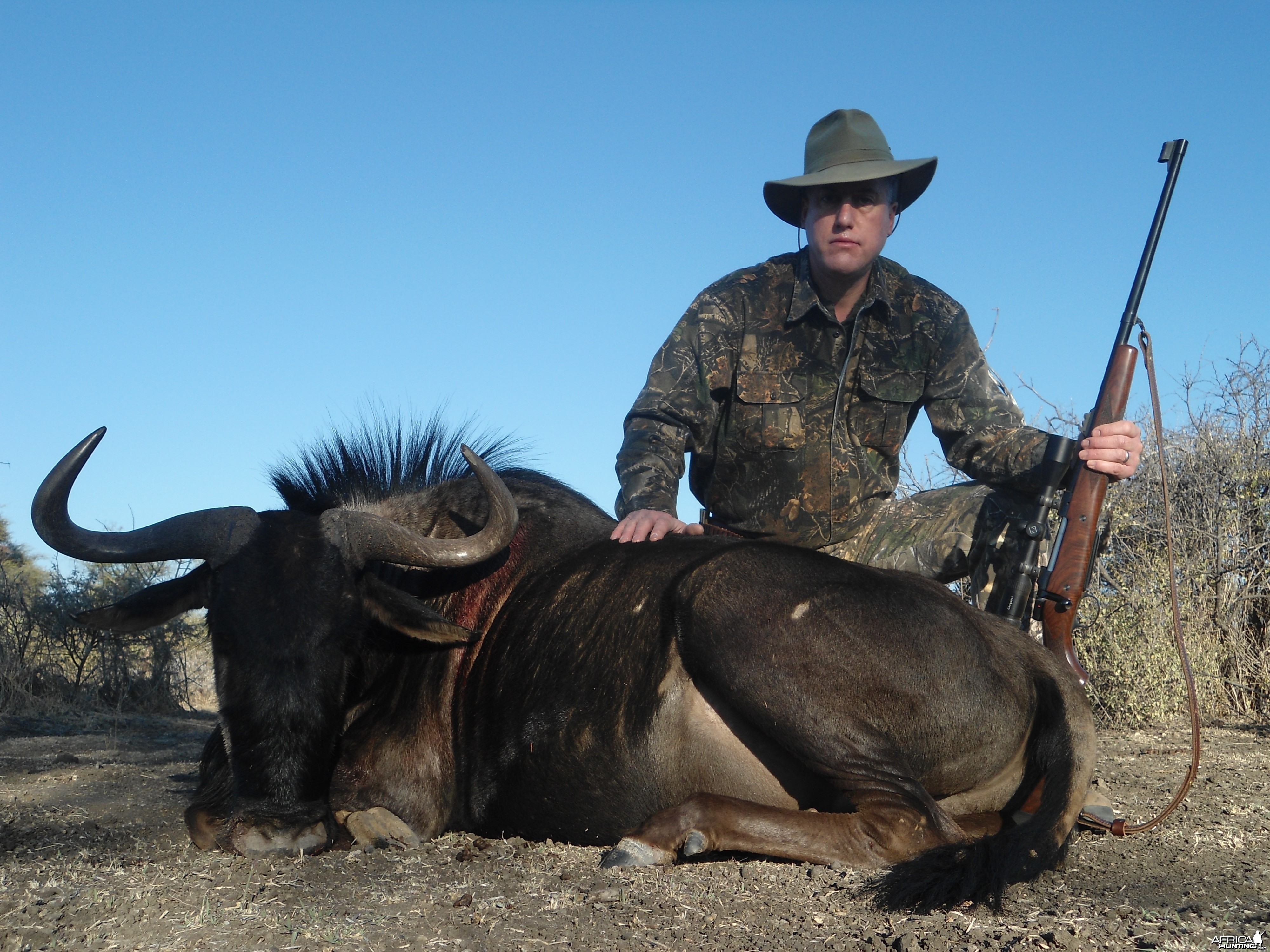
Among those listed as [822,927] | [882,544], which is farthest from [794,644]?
[882,544]

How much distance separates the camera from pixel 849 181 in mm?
5168

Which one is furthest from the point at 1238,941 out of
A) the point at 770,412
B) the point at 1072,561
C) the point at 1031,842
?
the point at 770,412

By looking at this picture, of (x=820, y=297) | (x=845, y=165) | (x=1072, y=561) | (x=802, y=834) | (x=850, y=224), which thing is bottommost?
(x=802, y=834)

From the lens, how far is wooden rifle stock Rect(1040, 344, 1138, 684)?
14.4ft

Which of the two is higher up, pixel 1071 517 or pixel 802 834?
pixel 1071 517

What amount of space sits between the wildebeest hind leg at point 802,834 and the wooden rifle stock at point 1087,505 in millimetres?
1183

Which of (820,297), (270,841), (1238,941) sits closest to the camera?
(1238,941)

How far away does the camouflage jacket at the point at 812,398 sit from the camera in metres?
5.41

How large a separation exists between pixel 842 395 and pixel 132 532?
11.1 ft

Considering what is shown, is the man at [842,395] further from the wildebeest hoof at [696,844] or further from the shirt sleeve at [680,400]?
the wildebeest hoof at [696,844]

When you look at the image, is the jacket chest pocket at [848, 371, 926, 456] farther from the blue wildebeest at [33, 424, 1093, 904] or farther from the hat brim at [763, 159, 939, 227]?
the blue wildebeest at [33, 424, 1093, 904]

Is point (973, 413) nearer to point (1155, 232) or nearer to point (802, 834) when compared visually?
point (1155, 232)

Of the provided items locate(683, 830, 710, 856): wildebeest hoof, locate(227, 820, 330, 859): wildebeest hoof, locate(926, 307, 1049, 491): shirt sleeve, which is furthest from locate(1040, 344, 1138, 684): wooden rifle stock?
locate(227, 820, 330, 859): wildebeest hoof

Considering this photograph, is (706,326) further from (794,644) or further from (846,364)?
(794,644)
